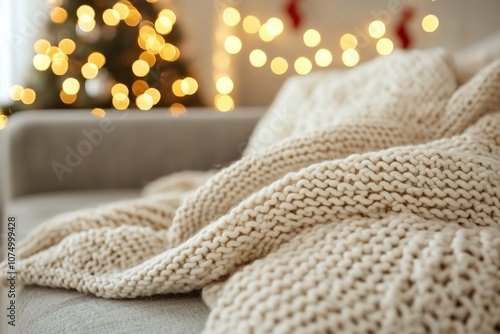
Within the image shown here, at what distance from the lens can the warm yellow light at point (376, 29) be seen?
7.01 feet

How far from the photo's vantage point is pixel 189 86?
8.66 ft

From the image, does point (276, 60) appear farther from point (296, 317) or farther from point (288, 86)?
point (296, 317)

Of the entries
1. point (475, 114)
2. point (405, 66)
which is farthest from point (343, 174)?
point (405, 66)

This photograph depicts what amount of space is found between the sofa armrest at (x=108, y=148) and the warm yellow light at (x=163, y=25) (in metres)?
1.16

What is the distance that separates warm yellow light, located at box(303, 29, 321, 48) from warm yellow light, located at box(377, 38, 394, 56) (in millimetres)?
511

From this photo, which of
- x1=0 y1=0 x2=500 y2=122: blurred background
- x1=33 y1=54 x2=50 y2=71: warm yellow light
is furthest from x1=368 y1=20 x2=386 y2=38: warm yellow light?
x1=33 y1=54 x2=50 y2=71: warm yellow light

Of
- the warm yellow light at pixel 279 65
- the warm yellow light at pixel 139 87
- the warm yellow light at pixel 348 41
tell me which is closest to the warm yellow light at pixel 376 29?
the warm yellow light at pixel 348 41

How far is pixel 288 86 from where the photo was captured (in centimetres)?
131

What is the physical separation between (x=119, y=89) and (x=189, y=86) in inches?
14.9

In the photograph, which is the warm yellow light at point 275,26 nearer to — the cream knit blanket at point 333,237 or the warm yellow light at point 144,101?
the warm yellow light at point 144,101

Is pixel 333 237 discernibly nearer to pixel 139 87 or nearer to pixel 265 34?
pixel 139 87

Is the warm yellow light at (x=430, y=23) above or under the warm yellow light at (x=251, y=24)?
under

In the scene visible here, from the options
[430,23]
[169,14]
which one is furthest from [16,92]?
[430,23]

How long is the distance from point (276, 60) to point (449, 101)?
7.28ft
